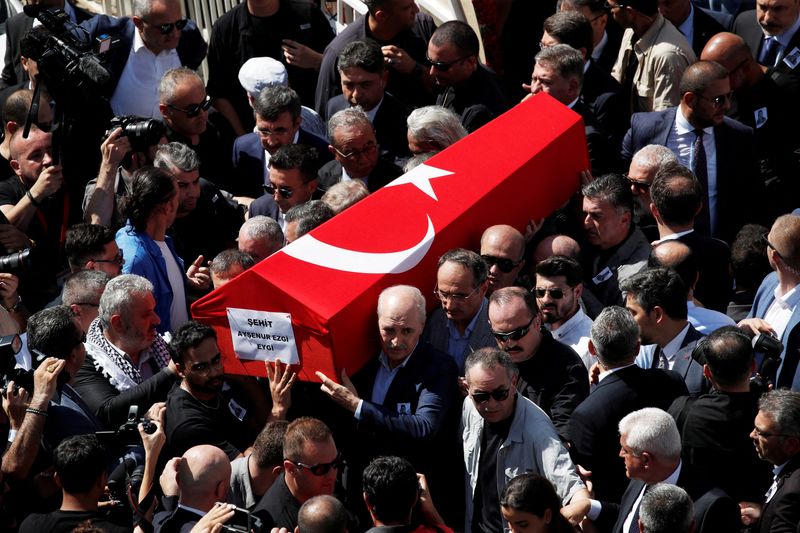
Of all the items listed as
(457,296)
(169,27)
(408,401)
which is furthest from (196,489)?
(169,27)

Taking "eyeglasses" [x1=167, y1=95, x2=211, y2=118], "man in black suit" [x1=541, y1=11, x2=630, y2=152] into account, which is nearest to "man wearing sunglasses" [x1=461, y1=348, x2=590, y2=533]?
"man in black suit" [x1=541, y1=11, x2=630, y2=152]

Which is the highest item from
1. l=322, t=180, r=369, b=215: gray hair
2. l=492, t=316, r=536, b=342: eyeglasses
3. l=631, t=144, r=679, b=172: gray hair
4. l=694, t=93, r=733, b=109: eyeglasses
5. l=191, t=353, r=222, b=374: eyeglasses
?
l=694, t=93, r=733, b=109: eyeglasses

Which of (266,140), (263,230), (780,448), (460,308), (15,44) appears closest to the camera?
(780,448)

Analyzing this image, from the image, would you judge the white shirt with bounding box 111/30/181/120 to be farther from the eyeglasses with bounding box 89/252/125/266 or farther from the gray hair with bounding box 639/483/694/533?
the gray hair with bounding box 639/483/694/533

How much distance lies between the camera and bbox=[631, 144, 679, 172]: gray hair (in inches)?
280

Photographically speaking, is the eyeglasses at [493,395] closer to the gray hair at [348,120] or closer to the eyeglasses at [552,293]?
the eyeglasses at [552,293]

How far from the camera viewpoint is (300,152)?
739 cm

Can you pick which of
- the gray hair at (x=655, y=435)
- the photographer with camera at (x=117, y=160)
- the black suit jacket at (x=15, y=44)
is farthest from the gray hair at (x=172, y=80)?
the gray hair at (x=655, y=435)

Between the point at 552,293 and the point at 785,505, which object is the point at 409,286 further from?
the point at 785,505

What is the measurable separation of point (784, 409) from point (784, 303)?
1.27 meters

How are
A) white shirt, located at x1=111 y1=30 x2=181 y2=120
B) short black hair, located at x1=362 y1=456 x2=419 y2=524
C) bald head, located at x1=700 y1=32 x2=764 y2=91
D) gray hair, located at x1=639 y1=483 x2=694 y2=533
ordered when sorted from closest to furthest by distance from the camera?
gray hair, located at x1=639 y1=483 x2=694 y2=533, short black hair, located at x1=362 y1=456 x2=419 y2=524, bald head, located at x1=700 y1=32 x2=764 y2=91, white shirt, located at x1=111 y1=30 x2=181 y2=120

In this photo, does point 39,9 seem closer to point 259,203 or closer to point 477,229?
point 259,203

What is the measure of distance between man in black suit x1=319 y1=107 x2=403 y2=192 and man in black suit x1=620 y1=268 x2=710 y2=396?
204 cm

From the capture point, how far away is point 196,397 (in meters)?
5.98
